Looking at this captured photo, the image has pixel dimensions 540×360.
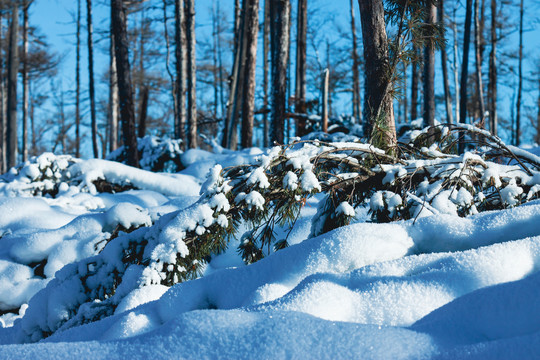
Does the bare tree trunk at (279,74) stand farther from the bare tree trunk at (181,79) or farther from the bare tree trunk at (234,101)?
the bare tree trunk at (181,79)

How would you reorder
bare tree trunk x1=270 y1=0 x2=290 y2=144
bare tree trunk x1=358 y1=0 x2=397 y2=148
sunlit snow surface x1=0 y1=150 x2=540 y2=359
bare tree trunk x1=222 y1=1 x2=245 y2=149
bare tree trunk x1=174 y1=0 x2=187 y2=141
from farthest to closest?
bare tree trunk x1=174 y1=0 x2=187 y2=141
bare tree trunk x1=222 y1=1 x2=245 y2=149
bare tree trunk x1=270 y1=0 x2=290 y2=144
bare tree trunk x1=358 y1=0 x2=397 y2=148
sunlit snow surface x1=0 y1=150 x2=540 y2=359

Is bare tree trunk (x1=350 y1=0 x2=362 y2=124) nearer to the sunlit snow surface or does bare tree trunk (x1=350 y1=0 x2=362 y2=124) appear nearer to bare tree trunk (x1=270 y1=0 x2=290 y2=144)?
→ bare tree trunk (x1=270 y1=0 x2=290 y2=144)

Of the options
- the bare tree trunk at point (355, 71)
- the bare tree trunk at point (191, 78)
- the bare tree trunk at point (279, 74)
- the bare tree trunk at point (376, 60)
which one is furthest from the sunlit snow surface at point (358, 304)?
the bare tree trunk at point (355, 71)

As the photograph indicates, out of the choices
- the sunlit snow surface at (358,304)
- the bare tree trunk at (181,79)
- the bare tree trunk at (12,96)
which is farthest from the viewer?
the bare tree trunk at (12,96)

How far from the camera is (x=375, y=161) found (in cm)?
260

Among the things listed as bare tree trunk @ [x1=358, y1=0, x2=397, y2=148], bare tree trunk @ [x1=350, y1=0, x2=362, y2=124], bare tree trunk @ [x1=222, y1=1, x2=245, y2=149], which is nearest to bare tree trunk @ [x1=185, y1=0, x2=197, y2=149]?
bare tree trunk @ [x1=222, y1=1, x2=245, y2=149]

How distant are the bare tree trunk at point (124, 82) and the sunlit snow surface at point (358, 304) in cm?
674

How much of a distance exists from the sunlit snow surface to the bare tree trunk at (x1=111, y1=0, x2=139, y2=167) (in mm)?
6741

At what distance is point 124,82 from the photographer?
907 cm

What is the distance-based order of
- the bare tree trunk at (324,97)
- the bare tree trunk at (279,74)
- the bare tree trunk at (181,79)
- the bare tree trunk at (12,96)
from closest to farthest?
the bare tree trunk at (324,97)
the bare tree trunk at (279,74)
the bare tree trunk at (181,79)
the bare tree trunk at (12,96)

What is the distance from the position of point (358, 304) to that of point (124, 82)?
854 cm

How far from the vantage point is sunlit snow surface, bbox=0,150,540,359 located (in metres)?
1.08

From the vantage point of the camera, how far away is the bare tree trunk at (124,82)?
898cm

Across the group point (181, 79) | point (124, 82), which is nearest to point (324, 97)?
point (124, 82)
